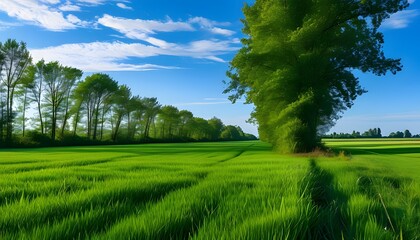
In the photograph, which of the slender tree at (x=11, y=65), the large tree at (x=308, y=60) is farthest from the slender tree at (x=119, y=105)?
the large tree at (x=308, y=60)

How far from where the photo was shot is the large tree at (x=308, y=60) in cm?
2206

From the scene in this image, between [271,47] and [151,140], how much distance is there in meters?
59.5

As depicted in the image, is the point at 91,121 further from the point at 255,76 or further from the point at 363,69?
the point at 363,69

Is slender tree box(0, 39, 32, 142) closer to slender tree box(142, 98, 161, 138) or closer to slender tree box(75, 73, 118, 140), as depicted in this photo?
slender tree box(75, 73, 118, 140)

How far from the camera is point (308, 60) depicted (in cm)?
2197

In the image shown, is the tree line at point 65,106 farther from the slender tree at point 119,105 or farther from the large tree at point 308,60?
the large tree at point 308,60

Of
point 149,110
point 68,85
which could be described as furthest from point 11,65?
point 149,110

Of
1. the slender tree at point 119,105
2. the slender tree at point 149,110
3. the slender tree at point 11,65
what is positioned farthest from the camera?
the slender tree at point 149,110

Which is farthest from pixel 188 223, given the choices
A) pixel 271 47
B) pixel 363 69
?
pixel 363 69

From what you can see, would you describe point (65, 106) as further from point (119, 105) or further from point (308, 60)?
point (308, 60)

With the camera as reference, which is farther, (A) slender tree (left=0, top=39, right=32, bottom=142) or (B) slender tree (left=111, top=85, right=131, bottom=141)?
(B) slender tree (left=111, top=85, right=131, bottom=141)

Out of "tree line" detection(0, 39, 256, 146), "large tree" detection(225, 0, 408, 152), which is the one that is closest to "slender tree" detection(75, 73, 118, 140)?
"tree line" detection(0, 39, 256, 146)

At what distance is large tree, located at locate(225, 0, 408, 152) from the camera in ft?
72.4

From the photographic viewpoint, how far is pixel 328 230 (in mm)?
3145
